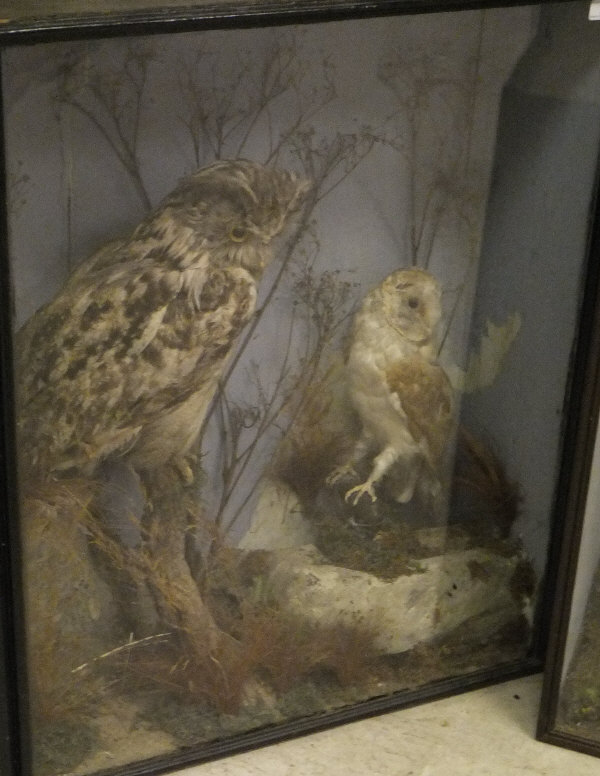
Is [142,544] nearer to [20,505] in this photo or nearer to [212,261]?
[20,505]

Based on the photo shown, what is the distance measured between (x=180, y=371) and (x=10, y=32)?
1.50ft

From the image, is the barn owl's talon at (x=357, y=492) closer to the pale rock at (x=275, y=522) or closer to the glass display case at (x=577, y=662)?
the pale rock at (x=275, y=522)

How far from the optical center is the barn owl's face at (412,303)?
1562 mm

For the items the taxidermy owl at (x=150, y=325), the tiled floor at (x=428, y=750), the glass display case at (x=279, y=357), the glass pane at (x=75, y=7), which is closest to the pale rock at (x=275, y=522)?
the glass display case at (x=279, y=357)

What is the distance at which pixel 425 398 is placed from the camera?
1638 millimetres

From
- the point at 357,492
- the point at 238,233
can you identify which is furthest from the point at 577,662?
the point at 238,233

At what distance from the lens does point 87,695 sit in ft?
5.06

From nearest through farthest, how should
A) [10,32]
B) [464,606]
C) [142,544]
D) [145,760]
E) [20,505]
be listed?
1. [10,32]
2. [20,505]
3. [142,544]
4. [145,760]
5. [464,606]

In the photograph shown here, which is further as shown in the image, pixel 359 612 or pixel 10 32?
pixel 359 612

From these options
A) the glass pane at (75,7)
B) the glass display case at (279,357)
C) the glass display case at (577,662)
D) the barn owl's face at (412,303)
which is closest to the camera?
the glass pane at (75,7)

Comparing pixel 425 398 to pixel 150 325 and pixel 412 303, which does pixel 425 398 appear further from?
pixel 150 325

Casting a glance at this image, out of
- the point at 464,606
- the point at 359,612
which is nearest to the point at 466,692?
the point at 464,606

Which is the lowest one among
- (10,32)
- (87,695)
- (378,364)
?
(87,695)

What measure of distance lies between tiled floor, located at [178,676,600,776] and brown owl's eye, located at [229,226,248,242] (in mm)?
745
